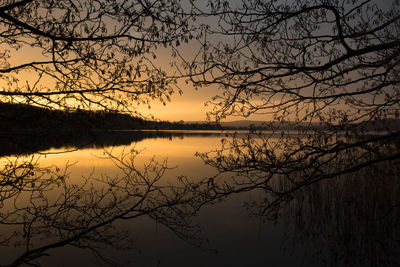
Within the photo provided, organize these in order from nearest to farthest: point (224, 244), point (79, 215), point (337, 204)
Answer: point (79, 215)
point (224, 244)
point (337, 204)

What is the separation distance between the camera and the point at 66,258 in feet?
20.0

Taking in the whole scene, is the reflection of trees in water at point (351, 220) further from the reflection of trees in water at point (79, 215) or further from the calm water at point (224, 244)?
the reflection of trees in water at point (79, 215)

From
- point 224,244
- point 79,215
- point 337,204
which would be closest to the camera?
point 79,215

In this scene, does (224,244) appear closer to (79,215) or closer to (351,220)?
(351,220)

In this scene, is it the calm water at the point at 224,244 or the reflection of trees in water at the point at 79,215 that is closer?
the reflection of trees in water at the point at 79,215

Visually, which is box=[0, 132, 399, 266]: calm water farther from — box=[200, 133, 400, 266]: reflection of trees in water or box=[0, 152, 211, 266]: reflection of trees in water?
box=[0, 152, 211, 266]: reflection of trees in water

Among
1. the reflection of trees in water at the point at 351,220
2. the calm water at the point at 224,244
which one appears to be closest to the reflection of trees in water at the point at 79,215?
the calm water at the point at 224,244

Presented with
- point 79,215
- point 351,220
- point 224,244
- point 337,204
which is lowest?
point 224,244

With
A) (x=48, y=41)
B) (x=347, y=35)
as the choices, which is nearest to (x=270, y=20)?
(x=347, y=35)

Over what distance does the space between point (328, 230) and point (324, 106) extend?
4.70 metres

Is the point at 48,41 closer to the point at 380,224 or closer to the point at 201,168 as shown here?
the point at 380,224

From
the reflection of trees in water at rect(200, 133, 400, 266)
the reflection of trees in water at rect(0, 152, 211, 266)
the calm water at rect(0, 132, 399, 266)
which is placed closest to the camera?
the reflection of trees in water at rect(0, 152, 211, 266)

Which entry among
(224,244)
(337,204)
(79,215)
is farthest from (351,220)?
(79,215)

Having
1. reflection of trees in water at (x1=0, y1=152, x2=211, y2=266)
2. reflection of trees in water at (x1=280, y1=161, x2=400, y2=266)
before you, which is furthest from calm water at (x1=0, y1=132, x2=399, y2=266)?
reflection of trees in water at (x1=0, y1=152, x2=211, y2=266)
